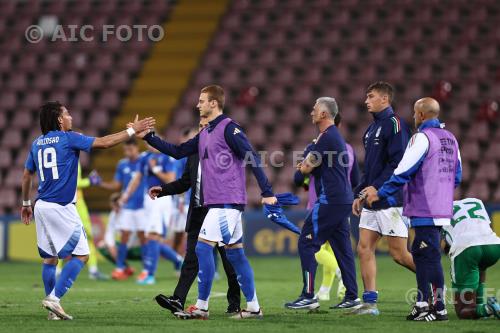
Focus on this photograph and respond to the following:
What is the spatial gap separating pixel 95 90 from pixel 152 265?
10.8 metres

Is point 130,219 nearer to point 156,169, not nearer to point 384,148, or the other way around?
point 156,169

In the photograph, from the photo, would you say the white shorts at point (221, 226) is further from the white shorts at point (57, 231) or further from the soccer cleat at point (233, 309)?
the white shorts at point (57, 231)

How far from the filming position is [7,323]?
27.5 feet

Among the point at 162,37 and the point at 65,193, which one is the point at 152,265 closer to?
the point at 65,193

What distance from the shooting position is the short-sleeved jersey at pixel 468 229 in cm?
869

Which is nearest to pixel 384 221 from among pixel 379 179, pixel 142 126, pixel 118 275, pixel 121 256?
pixel 379 179

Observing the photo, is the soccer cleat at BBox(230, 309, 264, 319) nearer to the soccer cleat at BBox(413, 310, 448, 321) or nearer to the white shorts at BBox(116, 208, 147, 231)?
the soccer cleat at BBox(413, 310, 448, 321)

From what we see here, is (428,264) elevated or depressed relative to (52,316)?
elevated

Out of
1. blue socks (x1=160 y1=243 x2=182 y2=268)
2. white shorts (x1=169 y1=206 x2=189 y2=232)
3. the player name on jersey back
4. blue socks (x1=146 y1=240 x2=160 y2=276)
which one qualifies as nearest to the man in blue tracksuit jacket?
the player name on jersey back

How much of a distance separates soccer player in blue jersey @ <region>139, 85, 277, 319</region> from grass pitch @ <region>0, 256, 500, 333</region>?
0.34 metres

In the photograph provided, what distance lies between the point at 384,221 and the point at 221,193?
5.95 ft

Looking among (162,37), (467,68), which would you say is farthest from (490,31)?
(162,37)

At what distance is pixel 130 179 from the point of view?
613 inches

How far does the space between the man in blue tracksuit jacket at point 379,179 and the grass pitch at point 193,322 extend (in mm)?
460
